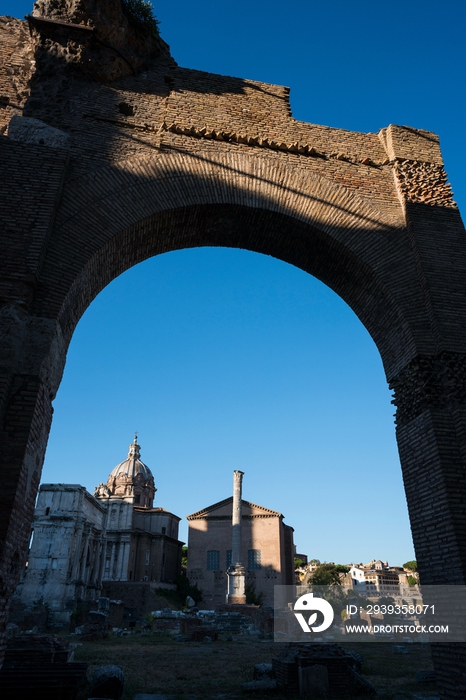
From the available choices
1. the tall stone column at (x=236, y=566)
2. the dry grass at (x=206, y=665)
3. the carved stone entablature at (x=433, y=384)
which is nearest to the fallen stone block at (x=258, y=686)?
the dry grass at (x=206, y=665)

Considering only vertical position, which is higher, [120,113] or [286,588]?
[120,113]

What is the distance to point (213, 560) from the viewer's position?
139 feet

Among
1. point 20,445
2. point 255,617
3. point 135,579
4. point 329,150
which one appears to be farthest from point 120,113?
point 135,579

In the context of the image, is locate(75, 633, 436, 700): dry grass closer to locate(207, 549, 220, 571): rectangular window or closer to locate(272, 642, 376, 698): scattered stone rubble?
locate(272, 642, 376, 698): scattered stone rubble

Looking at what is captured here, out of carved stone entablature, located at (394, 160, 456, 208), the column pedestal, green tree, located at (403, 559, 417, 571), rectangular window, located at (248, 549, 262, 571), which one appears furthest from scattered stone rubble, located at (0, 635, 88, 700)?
Answer: green tree, located at (403, 559, 417, 571)

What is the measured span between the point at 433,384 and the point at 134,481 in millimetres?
46339

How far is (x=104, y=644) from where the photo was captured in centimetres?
1519

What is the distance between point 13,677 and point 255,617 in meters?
18.2

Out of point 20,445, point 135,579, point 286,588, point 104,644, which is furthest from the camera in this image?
point 135,579

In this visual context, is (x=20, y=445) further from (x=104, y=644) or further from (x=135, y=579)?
(x=135, y=579)

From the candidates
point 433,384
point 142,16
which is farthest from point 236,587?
point 142,16

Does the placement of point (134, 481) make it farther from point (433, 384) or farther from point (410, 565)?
point (410, 565)

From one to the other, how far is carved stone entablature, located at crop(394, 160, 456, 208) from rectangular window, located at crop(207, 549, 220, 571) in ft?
134

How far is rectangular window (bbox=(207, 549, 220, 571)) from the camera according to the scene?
4206 cm
